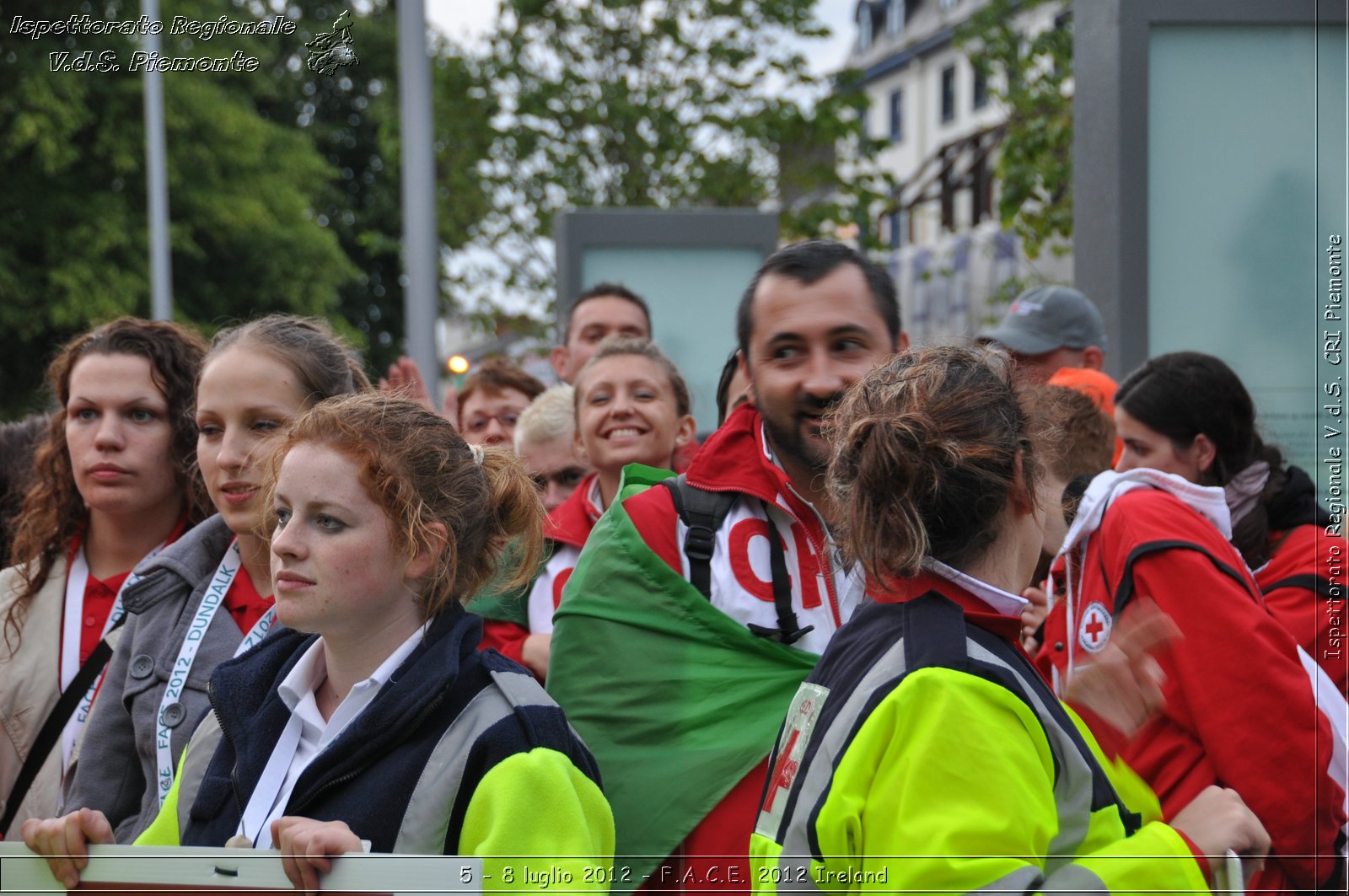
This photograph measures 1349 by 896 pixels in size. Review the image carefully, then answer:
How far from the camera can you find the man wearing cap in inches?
216

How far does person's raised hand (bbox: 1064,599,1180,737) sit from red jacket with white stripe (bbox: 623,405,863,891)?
751 millimetres

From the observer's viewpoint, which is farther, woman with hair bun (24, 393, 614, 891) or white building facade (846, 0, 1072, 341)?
white building facade (846, 0, 1072, 341)

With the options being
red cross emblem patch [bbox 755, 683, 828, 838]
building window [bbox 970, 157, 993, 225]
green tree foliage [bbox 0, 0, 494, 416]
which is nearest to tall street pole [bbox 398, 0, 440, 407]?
green tree foliage [bbox 0, 0, 494, 416]

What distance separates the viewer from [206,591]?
3201 millimetres

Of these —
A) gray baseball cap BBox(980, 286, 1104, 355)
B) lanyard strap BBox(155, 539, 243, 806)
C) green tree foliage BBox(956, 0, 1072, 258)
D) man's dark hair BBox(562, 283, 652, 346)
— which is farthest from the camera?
Answer: green tree foliage BBox(956, 0, 1072, 258)

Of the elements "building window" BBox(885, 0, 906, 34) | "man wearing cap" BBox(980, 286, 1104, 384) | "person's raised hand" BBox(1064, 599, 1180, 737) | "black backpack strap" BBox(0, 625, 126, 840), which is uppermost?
"building window" BBox(885, 0, 906, 34)

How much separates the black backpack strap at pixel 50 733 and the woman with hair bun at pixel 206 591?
0.44 ft

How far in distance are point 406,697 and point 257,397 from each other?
1136mm

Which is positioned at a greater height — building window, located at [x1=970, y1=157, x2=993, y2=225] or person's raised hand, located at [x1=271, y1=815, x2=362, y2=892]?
building window, located at [x1=970, y1=157, x2=993, y2=225]

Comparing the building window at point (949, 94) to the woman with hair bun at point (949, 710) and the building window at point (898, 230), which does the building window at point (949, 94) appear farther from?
the woman with hair bun at point (949, 710)

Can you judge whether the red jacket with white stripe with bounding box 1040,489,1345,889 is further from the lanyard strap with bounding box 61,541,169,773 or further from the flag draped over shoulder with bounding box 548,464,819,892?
the lanyard strap with bounding box 61,541,169,773

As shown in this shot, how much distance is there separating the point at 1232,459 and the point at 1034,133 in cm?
930

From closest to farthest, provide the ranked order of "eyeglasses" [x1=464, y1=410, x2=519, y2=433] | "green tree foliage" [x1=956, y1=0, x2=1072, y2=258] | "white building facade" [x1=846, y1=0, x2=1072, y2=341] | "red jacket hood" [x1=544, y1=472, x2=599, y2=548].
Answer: "red jacket hood" [x1=544, y1=472, x2=599, y2=548], "eyeglasses" [x1=464, y1=410, x2=519, y2=433], "green tree foliage" [x1=956, y1=0, x2=1072, y2=258], "white building facade" [x1=846, y1=0, x2=1072, y2=341]

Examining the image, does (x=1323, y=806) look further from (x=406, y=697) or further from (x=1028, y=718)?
(x=406, y=697)
